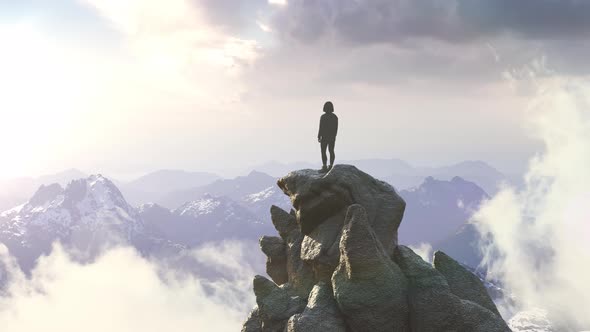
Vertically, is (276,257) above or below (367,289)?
above

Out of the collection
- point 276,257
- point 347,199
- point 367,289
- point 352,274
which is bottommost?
point 367,289

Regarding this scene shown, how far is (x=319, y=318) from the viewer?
2938 cm

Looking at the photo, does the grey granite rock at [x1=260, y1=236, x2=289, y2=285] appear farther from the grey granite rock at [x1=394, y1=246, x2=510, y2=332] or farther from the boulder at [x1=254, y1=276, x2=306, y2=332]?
the grey granite rock at [x1=394, y1=246, x2=510, y2=332]

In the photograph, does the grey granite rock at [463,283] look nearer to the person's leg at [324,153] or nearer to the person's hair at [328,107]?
the person's leg at [324,153]

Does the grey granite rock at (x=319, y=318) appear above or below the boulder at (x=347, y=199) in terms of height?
below

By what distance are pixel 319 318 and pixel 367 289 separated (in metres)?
3.61

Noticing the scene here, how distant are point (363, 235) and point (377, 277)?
2.80m

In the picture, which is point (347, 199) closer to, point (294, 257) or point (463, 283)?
point (294, 257)

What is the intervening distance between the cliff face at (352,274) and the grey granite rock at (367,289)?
2.5 inches

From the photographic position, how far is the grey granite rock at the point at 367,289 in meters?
29.0

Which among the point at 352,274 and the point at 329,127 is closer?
the point at 352,274

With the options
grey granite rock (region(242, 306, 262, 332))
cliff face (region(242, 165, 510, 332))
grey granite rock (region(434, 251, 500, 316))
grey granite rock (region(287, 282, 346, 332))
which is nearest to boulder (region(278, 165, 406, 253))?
cliff face (region(242, 165, 510, 332))

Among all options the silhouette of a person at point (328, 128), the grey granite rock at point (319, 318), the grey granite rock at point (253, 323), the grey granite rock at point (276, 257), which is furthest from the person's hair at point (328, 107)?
the grey granite rock at point (253, 323)

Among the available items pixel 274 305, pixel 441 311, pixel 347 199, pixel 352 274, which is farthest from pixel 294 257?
pixel 441 311
